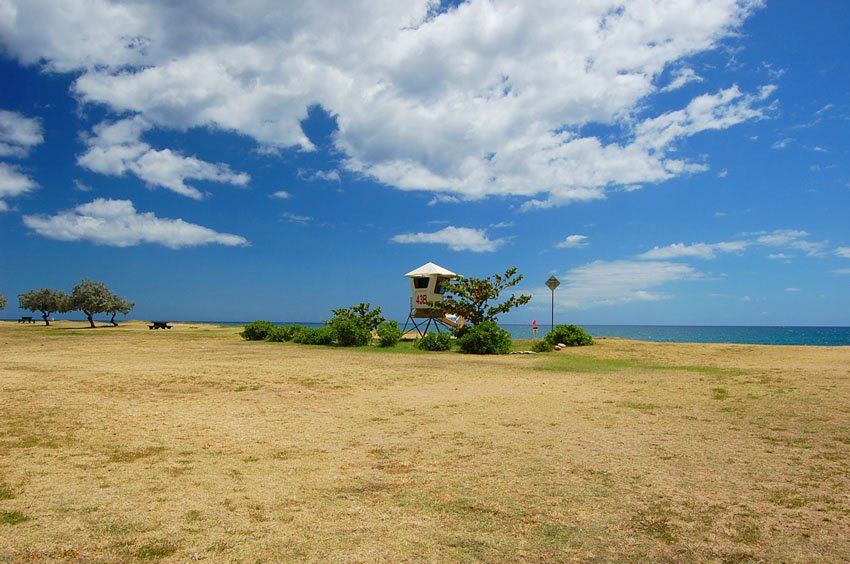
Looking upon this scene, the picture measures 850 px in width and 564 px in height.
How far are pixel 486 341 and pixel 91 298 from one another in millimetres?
37983

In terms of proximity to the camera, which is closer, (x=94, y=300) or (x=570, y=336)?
(x=570, y=336)

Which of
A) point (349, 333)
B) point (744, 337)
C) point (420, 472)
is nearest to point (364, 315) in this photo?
point (349, 333)

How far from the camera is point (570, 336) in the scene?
87.5 feet

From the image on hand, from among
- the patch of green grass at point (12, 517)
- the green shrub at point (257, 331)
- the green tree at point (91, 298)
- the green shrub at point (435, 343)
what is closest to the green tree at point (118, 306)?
the green tree at point (91, 298)

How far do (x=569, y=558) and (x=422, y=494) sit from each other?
165 centimetres

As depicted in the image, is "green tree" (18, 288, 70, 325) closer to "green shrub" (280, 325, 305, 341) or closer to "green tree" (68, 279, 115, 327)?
"green tree" (68, 279, 115, 327)

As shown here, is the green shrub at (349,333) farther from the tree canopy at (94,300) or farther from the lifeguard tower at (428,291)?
the tree canopy at (94,300)

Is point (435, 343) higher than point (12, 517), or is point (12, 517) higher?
point (435, 343)

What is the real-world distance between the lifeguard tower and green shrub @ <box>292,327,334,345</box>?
22.4ft

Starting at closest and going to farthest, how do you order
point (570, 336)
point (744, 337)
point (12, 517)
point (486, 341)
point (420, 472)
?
1. point (12, 517)
2. point (420, 472)
3. point (486, 341)
4. point (570, 336)
5. point (744, 337)

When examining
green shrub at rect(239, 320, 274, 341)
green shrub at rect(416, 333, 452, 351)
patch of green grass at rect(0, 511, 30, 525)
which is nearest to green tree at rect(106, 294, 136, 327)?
green shrub at rect(239, 320, 274, 341)

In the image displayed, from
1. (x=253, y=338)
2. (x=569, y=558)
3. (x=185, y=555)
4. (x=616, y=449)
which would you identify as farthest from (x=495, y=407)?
(x=253, y=338)

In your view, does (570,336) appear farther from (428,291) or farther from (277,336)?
(277,336)

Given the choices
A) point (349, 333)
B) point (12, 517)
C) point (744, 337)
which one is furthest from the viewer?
point (744, 337)
